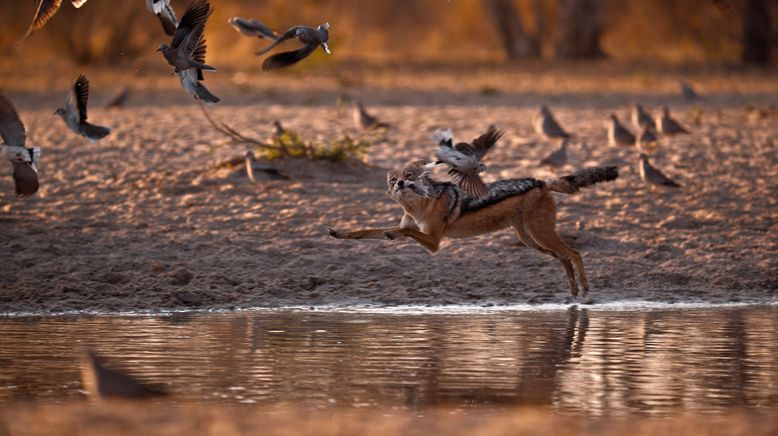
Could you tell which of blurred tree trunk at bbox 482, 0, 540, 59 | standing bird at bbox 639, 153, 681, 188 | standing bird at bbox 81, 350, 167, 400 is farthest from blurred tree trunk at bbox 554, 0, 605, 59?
standing bird at bbox 81, 350, 167, 400

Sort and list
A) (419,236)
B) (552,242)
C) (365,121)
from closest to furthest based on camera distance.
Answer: (419,236) < (552,242) < (365,121)

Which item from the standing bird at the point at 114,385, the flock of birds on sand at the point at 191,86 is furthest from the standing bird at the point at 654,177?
the standing bird at the point at 114,385

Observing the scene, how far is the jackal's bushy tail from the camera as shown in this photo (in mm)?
9477

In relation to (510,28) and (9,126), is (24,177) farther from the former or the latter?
(510,28)

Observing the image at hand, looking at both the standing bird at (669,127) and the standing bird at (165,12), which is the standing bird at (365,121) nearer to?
the standing bird at (669,127)

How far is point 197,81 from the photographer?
9141 millimetres

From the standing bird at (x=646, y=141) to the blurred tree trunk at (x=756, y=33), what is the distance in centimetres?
1173

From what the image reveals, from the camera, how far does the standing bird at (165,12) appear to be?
8.27 meters

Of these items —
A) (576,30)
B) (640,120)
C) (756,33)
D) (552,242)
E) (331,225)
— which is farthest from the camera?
(576,30)

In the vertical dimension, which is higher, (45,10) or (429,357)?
(45,10)

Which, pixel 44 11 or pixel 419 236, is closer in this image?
pixel 44 11

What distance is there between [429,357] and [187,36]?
2.68 m

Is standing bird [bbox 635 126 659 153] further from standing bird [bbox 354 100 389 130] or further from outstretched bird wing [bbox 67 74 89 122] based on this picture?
outstretched bird wing [bbox 67 74 89 122]

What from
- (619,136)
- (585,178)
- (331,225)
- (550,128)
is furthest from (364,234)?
(550,128)
